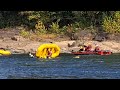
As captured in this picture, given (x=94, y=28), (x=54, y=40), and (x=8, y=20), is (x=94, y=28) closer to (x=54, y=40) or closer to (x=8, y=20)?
(x=54, y=40)

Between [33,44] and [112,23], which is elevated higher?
[112,23]

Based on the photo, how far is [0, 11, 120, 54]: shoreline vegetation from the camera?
190ft

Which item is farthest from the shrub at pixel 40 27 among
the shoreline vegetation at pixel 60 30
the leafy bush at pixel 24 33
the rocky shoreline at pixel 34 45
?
the rocky shoreline at pixel 34 45

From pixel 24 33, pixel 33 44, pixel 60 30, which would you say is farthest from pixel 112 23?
pixel 24 33

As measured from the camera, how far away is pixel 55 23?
63188 millimetres

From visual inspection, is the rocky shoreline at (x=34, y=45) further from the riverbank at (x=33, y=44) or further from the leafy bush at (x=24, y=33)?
the leafy bush at (x=24, y=33)

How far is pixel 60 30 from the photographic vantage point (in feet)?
204

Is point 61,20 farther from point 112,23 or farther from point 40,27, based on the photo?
point 112,23

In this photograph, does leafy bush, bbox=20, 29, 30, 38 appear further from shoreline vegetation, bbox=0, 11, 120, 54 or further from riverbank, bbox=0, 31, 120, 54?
riverbank, bbox=0, 31, 120, 54

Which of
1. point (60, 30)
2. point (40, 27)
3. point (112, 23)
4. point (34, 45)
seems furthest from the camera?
point (112, 23)

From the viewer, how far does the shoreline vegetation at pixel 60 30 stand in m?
57.8

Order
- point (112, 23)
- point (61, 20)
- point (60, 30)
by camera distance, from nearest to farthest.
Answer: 1. point (60, 30)
2. point (112, 23)
3. point (61, 20)

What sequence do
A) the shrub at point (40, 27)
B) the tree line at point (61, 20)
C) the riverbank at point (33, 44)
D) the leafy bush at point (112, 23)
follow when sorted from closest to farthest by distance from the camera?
the riverbank at point (33, 44)
the leafy bush at point (112, 23)
the shrub at point (40, 27)
the tree line at point (61, 20)
